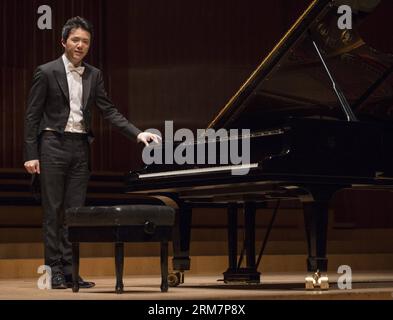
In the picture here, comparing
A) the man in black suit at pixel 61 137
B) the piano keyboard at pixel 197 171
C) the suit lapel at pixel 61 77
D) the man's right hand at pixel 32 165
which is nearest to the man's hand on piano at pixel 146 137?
the man in black suit at pixel 61 137

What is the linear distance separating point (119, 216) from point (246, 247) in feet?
3.61

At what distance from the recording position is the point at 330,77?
4.65 m

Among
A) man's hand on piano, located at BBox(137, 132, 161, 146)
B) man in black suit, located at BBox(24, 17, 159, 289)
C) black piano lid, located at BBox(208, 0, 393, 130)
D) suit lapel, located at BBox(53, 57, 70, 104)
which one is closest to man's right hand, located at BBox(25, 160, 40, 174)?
man in black suit, located at BBox(24, 17, 159, 289)

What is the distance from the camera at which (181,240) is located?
4.97 metres

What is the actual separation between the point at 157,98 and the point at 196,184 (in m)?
4.10

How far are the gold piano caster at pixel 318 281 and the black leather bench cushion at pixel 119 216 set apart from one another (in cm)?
70

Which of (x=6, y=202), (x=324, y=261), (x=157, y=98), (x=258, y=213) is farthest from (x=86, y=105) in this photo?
(x=157, y=98)

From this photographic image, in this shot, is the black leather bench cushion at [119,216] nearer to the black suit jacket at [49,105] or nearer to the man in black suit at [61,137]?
the man in black suit at [61,137]

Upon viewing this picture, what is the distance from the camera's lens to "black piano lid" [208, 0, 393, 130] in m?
4.84

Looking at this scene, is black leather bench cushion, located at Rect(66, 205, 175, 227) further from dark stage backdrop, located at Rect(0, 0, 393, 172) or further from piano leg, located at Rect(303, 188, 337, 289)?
dark stage backdrop, located at Rect(0, 0, 393, 172)

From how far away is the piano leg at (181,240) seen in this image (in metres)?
Answer: 4.95

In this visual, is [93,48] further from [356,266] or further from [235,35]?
[356,266]

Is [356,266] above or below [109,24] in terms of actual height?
below

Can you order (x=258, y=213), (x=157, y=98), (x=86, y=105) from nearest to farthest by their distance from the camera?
(x=86, y=105) < (x=258, y=213) < (x=157, y=98)
